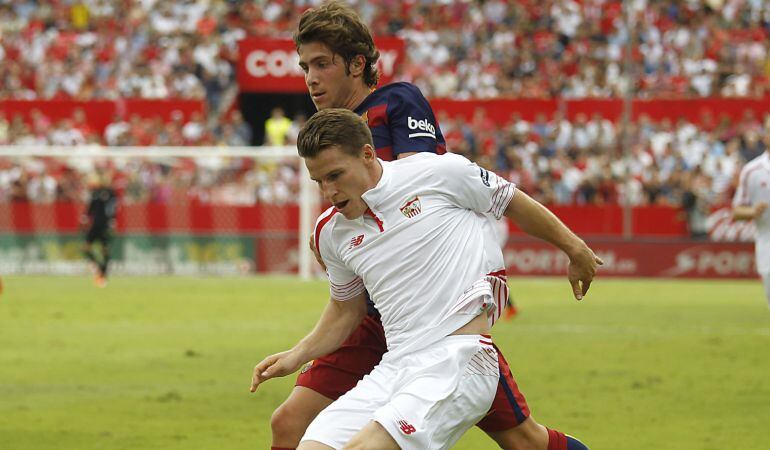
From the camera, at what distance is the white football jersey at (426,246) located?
15.9ft

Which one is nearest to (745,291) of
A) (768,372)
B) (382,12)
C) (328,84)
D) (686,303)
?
(686,303)

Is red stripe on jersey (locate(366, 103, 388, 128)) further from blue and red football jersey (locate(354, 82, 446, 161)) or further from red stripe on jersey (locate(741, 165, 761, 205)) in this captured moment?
red stripe on jersey (locate(741, 165, 761, 205))

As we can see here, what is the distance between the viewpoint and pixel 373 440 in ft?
15.0

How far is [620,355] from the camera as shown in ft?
45.6

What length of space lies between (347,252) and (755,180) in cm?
736

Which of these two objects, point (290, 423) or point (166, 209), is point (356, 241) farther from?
point (166, 209)

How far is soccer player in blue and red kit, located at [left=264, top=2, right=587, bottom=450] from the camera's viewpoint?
539 centimetres

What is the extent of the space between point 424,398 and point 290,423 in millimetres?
1093

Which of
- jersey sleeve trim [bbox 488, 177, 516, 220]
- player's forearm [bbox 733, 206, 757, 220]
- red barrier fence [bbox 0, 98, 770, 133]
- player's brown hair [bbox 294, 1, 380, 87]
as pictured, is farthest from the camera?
red barrier fence [bbox 0, 98, 770, 133]

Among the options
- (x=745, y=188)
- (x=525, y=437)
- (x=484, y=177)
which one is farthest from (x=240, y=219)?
(x=484, y=177)

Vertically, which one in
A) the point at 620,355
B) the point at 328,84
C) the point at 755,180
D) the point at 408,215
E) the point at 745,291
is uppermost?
the point at 328,84

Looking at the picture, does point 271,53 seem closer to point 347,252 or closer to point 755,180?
point 755,180

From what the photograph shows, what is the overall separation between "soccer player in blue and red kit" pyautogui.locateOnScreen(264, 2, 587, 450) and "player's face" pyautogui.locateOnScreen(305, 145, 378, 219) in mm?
676

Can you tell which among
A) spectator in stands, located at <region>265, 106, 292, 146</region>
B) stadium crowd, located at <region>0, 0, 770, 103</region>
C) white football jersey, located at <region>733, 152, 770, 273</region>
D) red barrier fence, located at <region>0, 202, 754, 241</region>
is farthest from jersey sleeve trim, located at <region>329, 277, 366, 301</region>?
stadium crowd, located at <region>0, 0, 770, 103</region>
